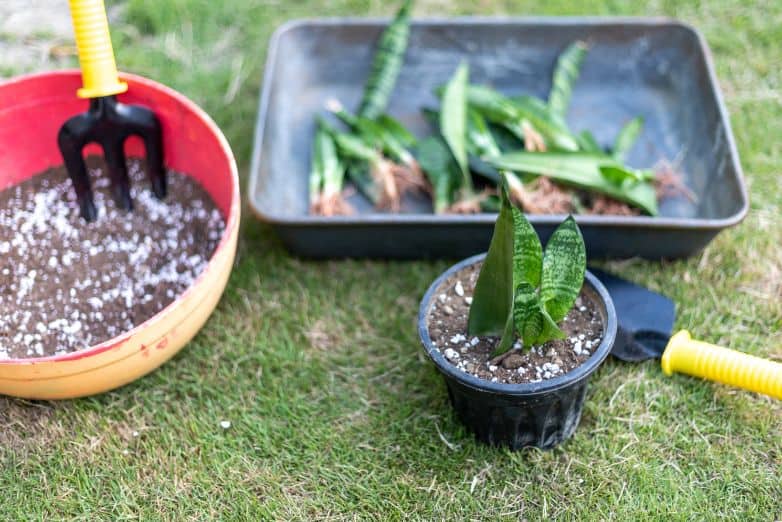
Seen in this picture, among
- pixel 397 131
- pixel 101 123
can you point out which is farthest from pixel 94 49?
pixel 397 131

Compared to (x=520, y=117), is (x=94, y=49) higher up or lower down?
higher up

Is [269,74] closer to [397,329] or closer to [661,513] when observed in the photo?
[397,329]

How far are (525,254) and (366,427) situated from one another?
425mm

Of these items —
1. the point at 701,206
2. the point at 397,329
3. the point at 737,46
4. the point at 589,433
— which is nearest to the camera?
the point at 589,433

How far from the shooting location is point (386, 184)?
1668 mm

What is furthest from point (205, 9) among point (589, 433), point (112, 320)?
point (589, 433)

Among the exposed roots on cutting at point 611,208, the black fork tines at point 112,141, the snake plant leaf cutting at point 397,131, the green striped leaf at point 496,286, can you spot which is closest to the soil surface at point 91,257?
the black fork tines at point 112,141

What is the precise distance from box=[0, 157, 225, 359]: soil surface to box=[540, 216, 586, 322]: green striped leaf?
2.18 ft

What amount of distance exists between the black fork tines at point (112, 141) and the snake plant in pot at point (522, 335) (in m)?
0.66

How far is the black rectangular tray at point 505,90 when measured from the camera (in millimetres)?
1594

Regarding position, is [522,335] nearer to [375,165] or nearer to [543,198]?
[543,198]

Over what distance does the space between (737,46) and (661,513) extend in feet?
4.44

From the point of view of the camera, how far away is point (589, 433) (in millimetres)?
1328

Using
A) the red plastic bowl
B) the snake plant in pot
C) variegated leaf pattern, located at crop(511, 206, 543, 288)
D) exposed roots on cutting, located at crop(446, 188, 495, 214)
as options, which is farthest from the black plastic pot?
the red plastic bowl
